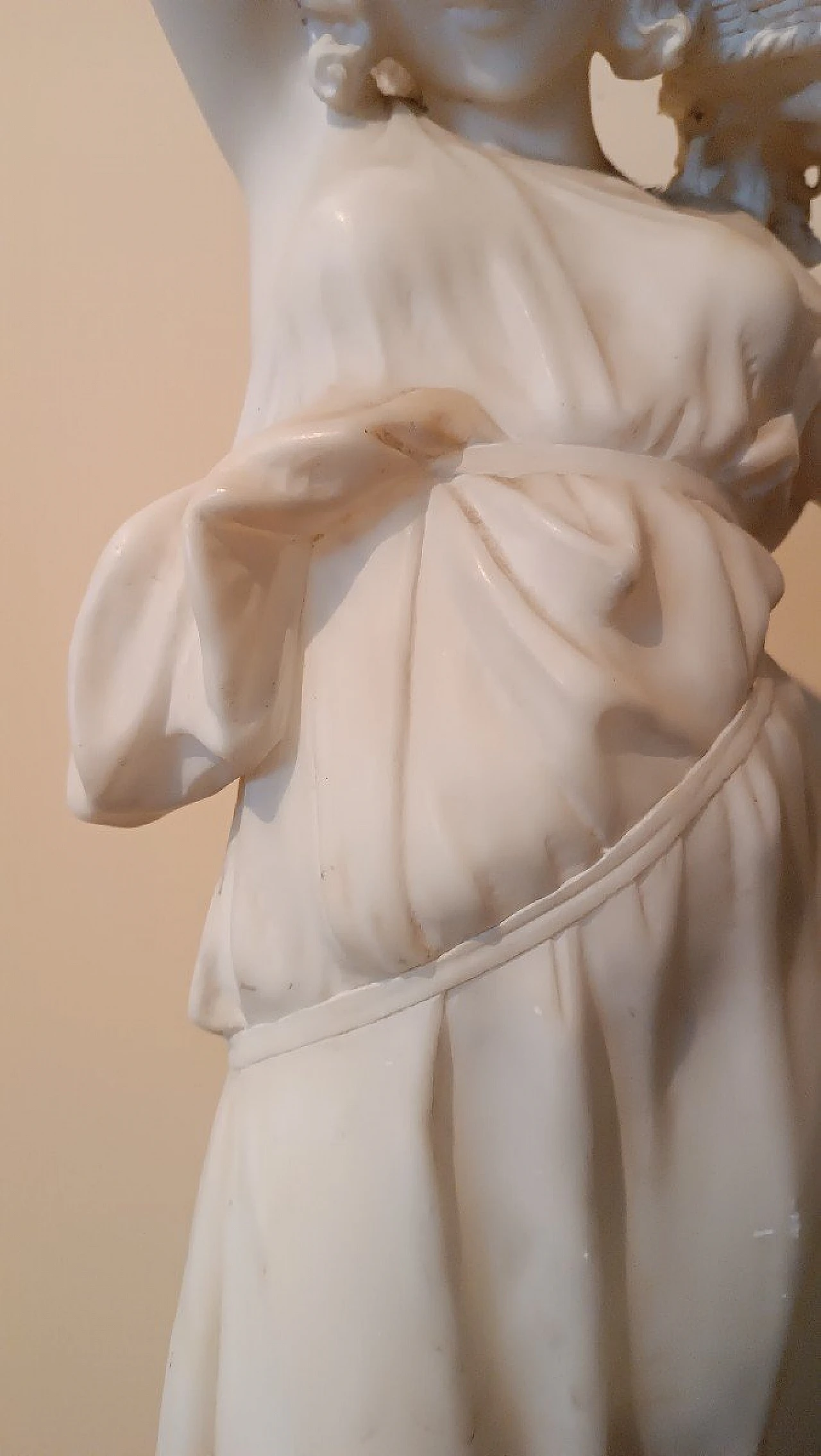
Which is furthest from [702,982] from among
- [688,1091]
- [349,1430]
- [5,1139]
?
[5,1139]

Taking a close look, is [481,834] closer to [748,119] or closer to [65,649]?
[748,119]

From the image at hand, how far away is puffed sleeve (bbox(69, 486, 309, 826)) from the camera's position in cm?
71

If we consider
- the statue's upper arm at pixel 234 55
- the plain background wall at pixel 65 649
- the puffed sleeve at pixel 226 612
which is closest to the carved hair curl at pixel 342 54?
the statue's upper arm at pixel 234 55

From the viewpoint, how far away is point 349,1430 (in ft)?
2.15

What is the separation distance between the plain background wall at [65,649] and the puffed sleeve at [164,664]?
59 cm

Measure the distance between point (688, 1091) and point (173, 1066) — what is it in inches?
29.3

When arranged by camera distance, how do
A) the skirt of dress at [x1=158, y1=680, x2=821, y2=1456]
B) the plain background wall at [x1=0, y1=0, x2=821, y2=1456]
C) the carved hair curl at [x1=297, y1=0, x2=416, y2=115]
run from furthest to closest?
the plain background wall at [x1=0, y1=0, x2=821, y2=1456]
the carved hair curl at [x1=297, y1=0, x2=416, y2=115]
the skirt of dress at [x1=158, y1=680, x2=821, y2=1456]

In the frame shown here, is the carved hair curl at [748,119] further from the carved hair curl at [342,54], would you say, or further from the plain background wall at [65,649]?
the plain background wall at [65,649]

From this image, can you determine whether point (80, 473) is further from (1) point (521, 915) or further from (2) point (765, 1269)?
(2) point (765, 1269)

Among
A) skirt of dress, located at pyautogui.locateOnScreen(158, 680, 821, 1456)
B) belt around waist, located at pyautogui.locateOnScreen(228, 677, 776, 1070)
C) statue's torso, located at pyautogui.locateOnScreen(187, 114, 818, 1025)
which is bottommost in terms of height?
skirt of dress, located at pyautogui.locateOnScreen(158, 680, 821, 1456)

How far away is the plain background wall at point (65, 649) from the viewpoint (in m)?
1.24

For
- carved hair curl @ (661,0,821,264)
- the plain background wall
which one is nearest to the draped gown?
carved hair curl @ (661,0,821,264)

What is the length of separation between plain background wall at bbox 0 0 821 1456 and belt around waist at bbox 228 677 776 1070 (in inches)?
24.6

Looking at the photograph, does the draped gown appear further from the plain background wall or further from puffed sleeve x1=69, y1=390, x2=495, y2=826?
the plain background wall
